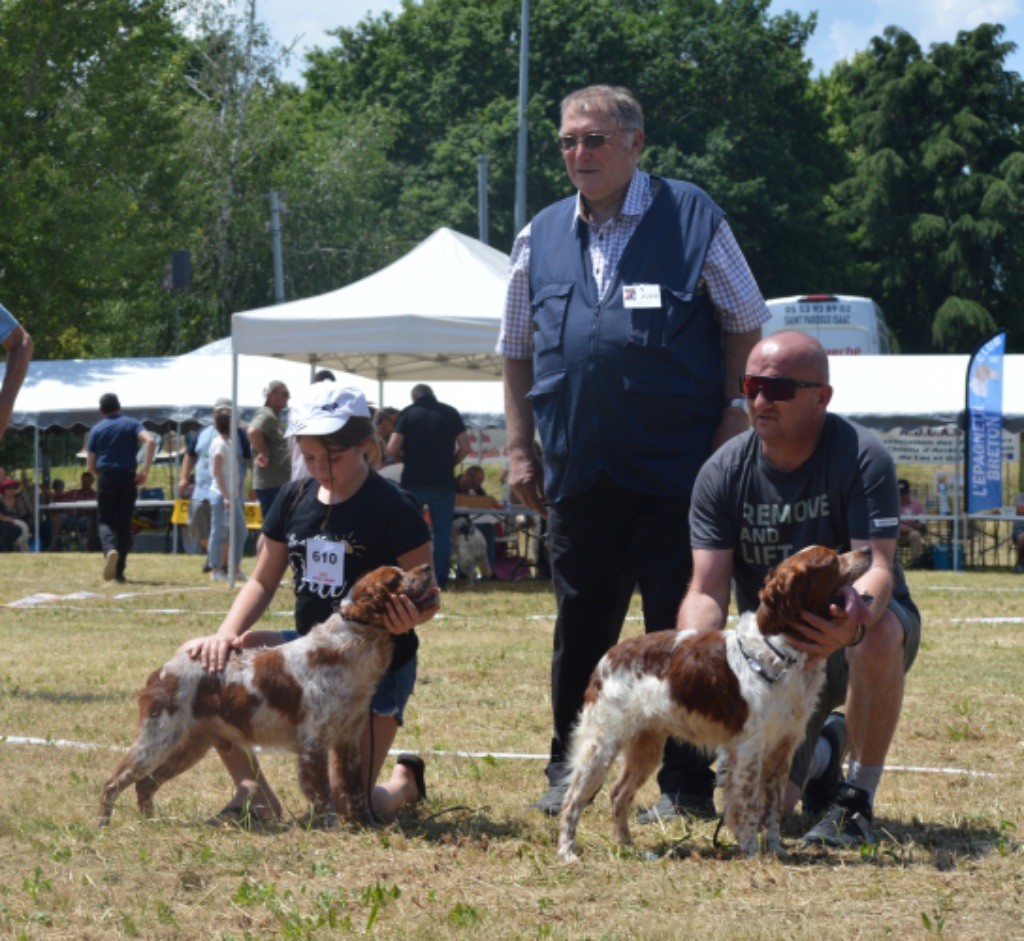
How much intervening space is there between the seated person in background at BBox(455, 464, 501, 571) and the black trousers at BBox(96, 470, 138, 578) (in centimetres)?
324

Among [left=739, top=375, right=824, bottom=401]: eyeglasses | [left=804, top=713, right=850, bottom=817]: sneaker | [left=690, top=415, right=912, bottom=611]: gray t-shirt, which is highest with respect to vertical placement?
[left=739, top=375, right=824, bottom=401]: eyeglasses

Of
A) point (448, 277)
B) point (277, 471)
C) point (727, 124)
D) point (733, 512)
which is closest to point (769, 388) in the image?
point (733, 512)

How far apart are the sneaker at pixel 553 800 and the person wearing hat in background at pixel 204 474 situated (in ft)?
35.1

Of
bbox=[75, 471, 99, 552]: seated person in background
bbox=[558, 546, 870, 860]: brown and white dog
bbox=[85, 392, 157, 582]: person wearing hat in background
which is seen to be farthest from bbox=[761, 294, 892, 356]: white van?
bbox=[558, 546, 870, 860]: brown and white dog

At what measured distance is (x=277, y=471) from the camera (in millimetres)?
13859

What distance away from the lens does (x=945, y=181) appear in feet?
151

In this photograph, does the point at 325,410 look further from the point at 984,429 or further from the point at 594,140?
the point at 984,429

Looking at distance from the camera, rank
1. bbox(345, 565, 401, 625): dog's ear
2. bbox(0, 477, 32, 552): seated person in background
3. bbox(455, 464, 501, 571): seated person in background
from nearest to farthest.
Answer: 1. bbox(345, 565, 401, 625): dog's ear
2. bbox(455, 464, 501, 571): seated person in background
3. bbox(0, 477, 32, 552): seated person in background

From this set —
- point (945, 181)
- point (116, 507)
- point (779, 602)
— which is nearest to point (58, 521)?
point (116, 507)

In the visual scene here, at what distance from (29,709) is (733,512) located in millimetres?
3727

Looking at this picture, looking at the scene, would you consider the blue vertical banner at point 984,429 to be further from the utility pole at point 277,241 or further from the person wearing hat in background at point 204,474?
the utility pole at point 277,241

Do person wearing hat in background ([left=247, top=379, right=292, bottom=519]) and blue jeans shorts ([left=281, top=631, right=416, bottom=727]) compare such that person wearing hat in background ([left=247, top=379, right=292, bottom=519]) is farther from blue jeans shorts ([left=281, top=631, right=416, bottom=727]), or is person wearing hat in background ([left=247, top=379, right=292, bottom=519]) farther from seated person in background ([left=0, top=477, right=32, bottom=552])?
blue jeans shorts ([left=281, top=631, right=416, bottom=727])

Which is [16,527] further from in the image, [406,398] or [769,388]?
[769,388]

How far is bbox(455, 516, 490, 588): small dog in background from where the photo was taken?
16094 mm
